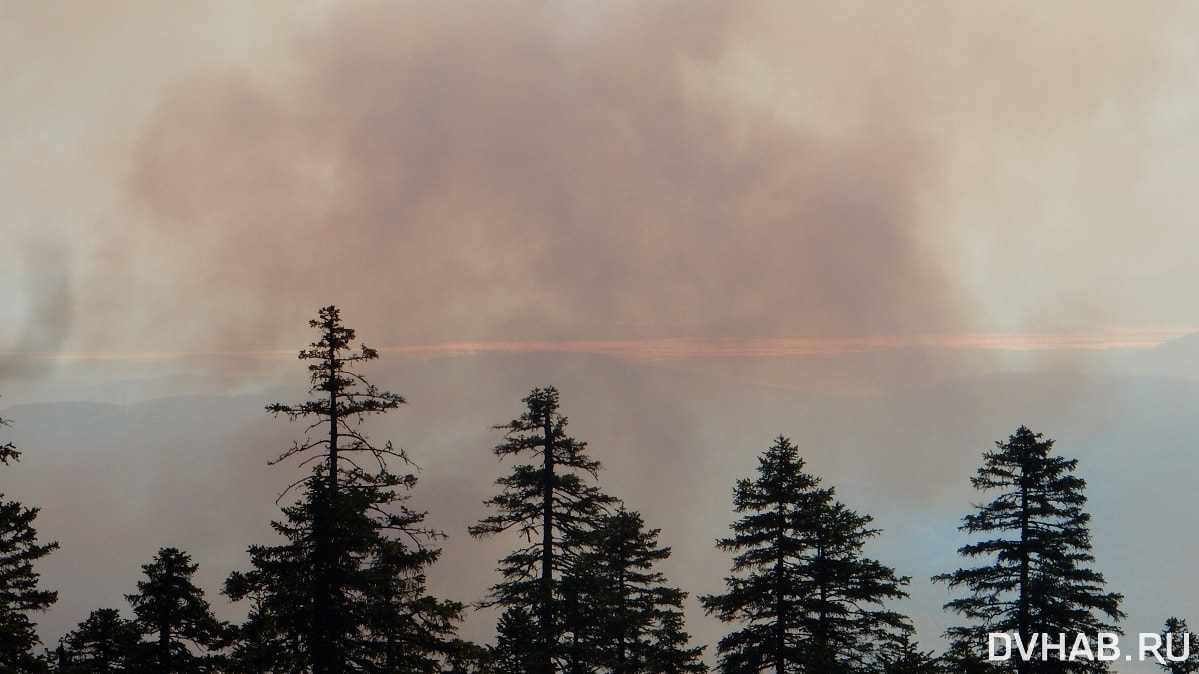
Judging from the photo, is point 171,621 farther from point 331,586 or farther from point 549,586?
point 549,586

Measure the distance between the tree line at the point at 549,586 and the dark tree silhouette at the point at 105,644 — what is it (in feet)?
0.28

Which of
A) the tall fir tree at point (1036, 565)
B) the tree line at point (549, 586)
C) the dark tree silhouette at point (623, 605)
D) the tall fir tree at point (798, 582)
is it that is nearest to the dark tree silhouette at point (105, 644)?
the tree line at point (549, 586)

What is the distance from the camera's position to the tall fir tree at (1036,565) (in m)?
28.2

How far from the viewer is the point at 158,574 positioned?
86.9 ft

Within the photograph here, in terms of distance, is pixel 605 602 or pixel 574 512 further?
pixel 574 512

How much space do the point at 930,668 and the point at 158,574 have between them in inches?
827

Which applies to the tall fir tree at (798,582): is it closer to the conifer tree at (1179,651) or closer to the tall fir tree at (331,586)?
the tall fir tree at (331,586)

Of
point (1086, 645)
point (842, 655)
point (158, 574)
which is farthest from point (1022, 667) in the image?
point (158, 574)

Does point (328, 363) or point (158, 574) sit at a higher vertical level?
point (328, 363)

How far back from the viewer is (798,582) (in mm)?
27250

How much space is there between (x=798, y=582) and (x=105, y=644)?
2087 centimetres

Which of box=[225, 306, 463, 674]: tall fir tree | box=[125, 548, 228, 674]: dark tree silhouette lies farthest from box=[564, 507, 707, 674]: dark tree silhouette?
box=[125, 548, 228, 674]: dark tree silhouette

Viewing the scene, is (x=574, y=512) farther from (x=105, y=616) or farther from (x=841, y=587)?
(x=105, y=616)

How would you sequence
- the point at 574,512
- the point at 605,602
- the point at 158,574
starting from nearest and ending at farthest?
the point at 158,574
the point at 605,602
the point at 574,512
